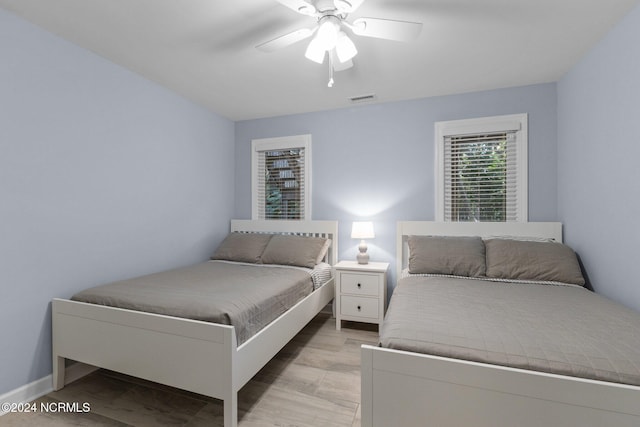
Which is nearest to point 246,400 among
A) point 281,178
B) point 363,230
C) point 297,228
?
point 363,230

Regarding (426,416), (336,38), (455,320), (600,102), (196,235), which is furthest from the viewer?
(196,235)

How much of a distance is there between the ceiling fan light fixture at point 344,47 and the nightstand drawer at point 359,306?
2.10 metres

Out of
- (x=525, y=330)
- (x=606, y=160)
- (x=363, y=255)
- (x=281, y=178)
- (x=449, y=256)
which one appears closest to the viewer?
(x=525, y=330)

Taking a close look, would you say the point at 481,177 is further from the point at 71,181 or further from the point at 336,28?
the point at 71,181

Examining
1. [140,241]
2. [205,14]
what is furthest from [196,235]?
[205,14]

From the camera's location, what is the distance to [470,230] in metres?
2.92

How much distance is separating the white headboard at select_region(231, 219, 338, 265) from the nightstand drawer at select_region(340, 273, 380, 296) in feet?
1.47

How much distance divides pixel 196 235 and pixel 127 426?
1.96 meters

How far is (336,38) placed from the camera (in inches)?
68.4

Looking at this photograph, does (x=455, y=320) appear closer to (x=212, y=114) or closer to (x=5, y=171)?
(x=5, y=171)

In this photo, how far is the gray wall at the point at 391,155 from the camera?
2.80 m

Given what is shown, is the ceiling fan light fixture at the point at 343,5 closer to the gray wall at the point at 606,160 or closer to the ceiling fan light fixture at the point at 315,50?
the ceiling fan light fixture at the point at 315,50

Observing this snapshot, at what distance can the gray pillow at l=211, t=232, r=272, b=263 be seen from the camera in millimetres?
3158

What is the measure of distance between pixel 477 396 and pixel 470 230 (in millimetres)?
2033
